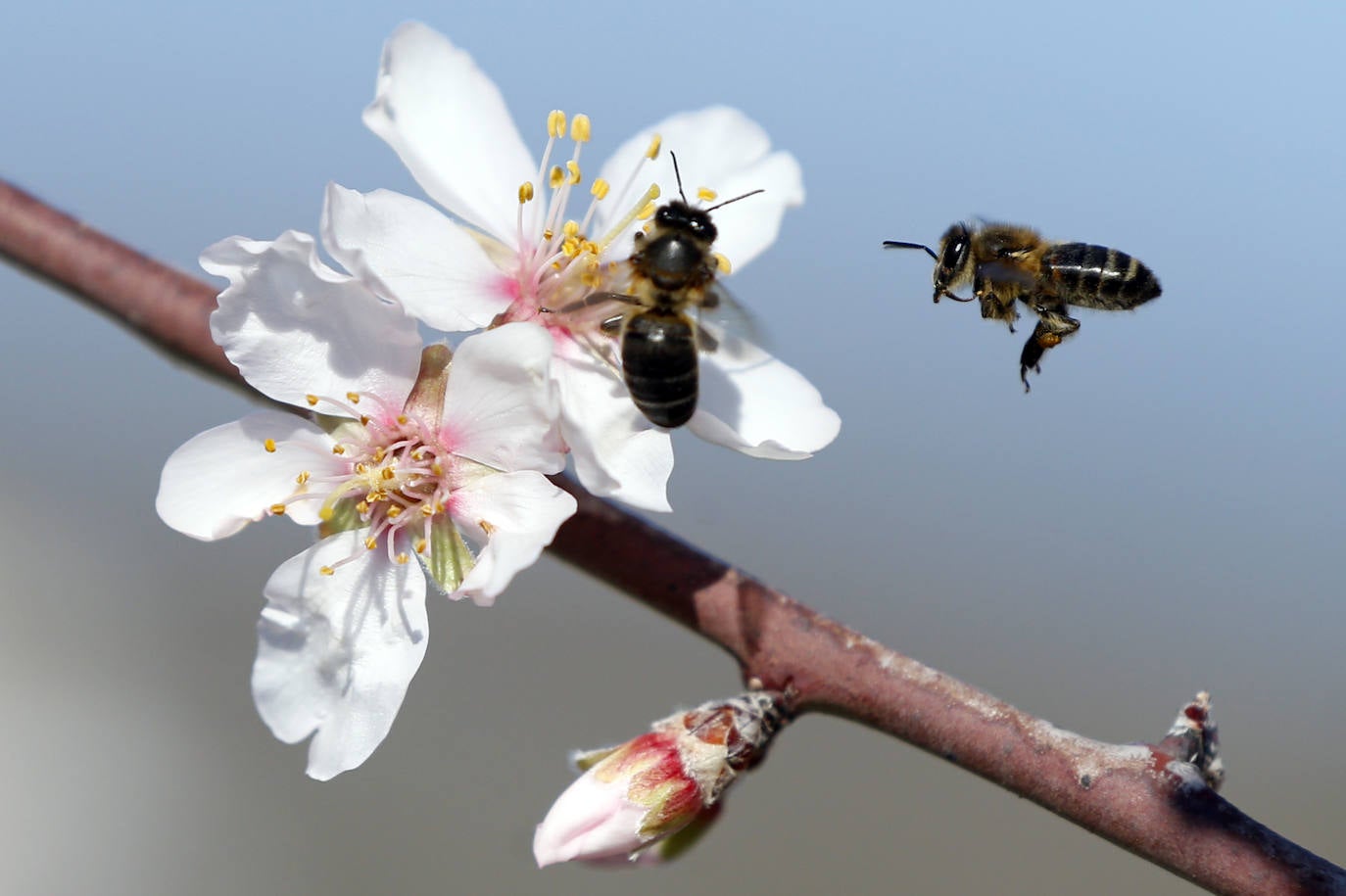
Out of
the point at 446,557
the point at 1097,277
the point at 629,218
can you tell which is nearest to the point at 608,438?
the point at 446,557

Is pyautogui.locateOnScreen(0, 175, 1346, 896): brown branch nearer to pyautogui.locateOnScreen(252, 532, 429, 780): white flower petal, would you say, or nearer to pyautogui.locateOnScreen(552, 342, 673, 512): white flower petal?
pyautogui.locateOnScreen(552, 342, 673, 512): white flower petal

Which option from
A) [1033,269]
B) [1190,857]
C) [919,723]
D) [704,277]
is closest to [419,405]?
[704,277]

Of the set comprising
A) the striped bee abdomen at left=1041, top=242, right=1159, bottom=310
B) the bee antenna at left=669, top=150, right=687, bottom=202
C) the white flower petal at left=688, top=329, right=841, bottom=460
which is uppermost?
the striped bee abdomen at left=1041, top=242, right=1159, bottom=310

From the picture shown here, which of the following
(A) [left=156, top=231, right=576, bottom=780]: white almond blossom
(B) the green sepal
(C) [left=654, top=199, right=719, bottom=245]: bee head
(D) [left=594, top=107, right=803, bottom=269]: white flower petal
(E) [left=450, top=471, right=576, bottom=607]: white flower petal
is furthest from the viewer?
(D) [left=594, top=107, right=803, bottom=269]: white flower petal

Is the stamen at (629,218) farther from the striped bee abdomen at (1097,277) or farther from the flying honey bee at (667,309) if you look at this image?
the striped bee abdomen at (1097,277)

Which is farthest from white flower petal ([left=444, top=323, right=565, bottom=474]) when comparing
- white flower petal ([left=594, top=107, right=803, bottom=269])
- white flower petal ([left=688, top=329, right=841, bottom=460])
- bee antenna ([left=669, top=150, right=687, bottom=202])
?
white flower petal ([left=594, top=107, right=803, bottom=269])

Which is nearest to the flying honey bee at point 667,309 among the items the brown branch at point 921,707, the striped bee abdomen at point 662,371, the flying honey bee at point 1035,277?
the striped bee abdomen at point 662,371
